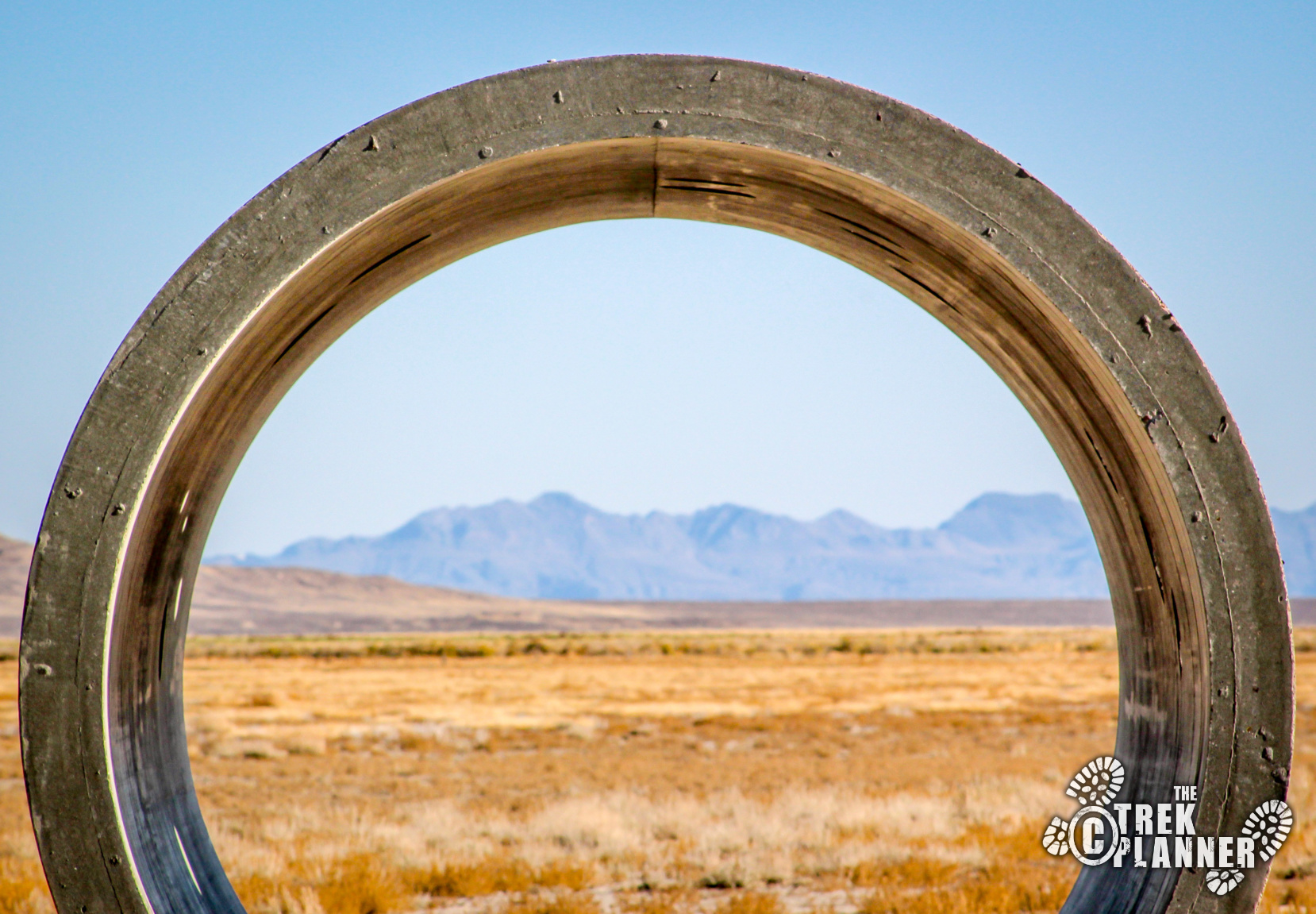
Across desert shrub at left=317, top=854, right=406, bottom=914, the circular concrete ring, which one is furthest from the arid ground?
the circular concrete ring

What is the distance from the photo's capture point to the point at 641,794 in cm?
1684

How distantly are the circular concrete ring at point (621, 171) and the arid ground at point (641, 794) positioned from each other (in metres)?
5.20

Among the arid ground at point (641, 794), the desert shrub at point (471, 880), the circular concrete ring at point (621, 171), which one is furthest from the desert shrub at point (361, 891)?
the circular concrete ring at point (621, 171)

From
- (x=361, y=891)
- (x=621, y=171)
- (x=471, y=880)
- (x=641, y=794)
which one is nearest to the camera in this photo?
(x=621, y=171)

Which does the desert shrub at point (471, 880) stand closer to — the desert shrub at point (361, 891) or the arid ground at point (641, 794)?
the arid ground at point (641, 794)

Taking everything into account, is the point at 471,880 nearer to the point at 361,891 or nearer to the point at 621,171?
the point at 361,891

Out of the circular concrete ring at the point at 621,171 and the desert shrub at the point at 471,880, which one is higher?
the circular concrete ring at the point at 621,171

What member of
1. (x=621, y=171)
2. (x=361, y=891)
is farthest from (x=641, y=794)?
(x=621, y=171)

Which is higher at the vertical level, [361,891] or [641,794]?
[361,891]

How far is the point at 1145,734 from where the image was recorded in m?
6.38

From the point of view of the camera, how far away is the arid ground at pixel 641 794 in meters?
10.6

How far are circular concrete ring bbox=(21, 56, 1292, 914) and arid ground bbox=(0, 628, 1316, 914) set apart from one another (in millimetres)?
5200

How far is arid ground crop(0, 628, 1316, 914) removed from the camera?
34.9 feet

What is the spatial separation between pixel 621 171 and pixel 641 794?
13056mm
